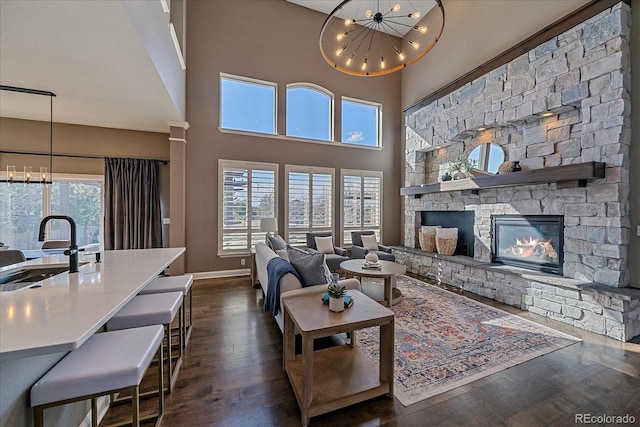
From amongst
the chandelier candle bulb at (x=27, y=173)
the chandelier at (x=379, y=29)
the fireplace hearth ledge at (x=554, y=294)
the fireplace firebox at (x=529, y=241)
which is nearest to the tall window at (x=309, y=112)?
the chandelier at (x=379, y=29)

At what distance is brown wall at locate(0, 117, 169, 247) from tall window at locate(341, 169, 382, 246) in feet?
13.3

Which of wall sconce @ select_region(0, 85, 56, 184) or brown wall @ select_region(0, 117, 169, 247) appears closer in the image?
wall sconce @ select_region(0, 85, 56, 184)

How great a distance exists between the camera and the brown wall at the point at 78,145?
4.62 m

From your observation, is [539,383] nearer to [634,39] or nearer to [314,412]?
[314,412]

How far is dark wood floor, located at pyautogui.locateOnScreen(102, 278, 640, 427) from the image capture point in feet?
5.74

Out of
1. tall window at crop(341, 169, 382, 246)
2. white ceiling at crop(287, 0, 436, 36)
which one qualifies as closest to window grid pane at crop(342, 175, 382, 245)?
tall window at crop(341, 169, 382, 246)

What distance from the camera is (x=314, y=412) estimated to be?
171 centimetres

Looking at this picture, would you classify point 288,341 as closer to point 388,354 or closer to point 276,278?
point 276,278

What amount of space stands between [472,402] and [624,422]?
942 mm

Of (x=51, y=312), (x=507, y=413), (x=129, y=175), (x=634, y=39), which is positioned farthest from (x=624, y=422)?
(x=129, y=175)

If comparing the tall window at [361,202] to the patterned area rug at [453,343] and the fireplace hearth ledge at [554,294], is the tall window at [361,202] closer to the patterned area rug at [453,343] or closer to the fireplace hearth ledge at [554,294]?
the fireplace hearth ledge at [554,294]

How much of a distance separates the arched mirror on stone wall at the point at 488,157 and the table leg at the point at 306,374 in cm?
460

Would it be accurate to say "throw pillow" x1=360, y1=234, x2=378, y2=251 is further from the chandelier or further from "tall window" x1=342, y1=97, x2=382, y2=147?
the chandelier

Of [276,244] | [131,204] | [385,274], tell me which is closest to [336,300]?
[385,274]
